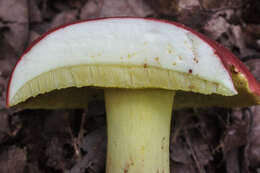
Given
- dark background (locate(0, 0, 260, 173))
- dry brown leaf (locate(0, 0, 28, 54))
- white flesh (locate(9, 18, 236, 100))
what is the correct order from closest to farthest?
white flesh (locate(9, 18, 236, 100))
dark background (locate(0, 0, 260, 173))
dry brown leaf (locate(0, 0, 28, 54))

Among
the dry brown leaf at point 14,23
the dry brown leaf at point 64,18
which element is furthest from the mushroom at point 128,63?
the dry brown leaf at point 64,18

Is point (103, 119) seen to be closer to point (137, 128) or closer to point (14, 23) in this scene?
point (137, 128)

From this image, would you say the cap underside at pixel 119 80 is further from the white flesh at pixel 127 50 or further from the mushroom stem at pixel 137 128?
the mushroom stem at pixel 137 128

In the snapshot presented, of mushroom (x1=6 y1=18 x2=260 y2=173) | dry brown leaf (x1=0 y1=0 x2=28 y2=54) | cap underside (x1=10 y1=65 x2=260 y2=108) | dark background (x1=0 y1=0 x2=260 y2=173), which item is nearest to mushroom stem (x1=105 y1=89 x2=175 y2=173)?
mushroom (x1=6 y1=18 x2=260 y2=173)

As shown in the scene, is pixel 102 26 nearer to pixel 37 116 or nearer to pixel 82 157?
pixel 82 157

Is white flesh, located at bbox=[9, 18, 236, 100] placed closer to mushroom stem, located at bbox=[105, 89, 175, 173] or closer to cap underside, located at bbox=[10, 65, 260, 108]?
cap underside, located at bbox=[10, 65, 260, 108]

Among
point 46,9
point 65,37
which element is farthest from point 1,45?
point 65,37

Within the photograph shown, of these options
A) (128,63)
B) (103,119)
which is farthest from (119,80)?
(103,119)
